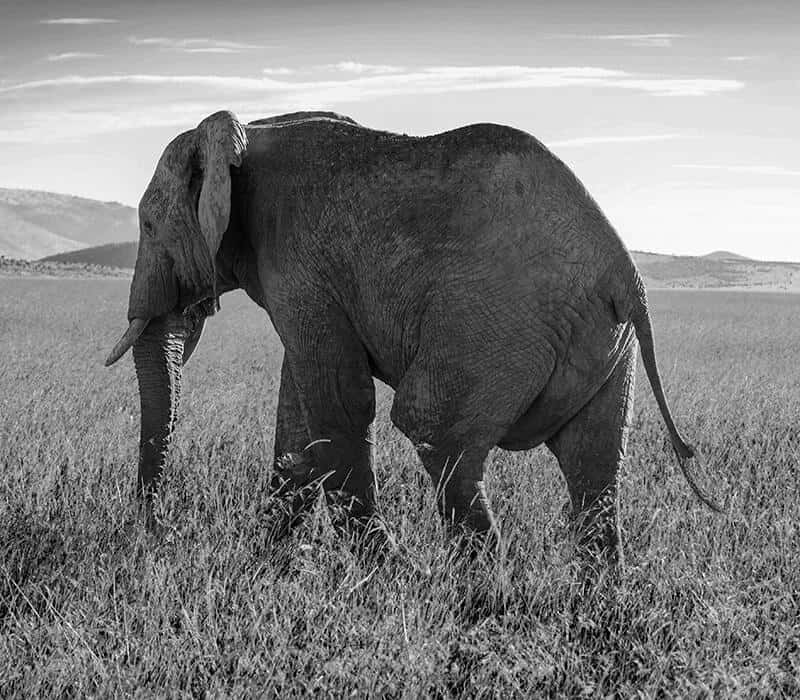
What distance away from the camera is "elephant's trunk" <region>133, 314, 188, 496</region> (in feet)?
19.7

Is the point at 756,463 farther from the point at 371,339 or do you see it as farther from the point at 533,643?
the point at 533,643

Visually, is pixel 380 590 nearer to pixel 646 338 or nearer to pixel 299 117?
pixel 646 338

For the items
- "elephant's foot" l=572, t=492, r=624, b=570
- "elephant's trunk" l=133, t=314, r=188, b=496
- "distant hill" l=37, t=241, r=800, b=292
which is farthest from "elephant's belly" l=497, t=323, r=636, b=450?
"distant hill" l=37, t=241, r=800, b=292

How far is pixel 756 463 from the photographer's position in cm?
690

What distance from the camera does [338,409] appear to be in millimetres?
4957

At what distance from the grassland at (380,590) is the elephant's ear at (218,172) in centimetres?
135

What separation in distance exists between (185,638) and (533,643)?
48.8 inches

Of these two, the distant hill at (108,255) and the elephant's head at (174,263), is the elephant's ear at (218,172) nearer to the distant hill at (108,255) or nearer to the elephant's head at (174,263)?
the elephant's head at (174,263)

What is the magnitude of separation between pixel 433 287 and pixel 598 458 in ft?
3.73

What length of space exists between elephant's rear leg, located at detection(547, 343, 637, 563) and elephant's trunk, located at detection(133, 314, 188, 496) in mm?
2458

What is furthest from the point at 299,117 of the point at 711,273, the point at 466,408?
the point at 711,273

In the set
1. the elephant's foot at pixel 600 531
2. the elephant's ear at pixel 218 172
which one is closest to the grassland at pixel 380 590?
the elephant's foot at pixel 600 531

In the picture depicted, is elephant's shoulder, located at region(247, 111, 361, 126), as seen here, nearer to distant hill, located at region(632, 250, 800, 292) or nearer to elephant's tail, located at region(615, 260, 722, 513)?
elephant's tail, located at region(615, 260, 722, 513)

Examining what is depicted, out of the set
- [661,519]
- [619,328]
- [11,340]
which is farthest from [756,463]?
[11,340]
